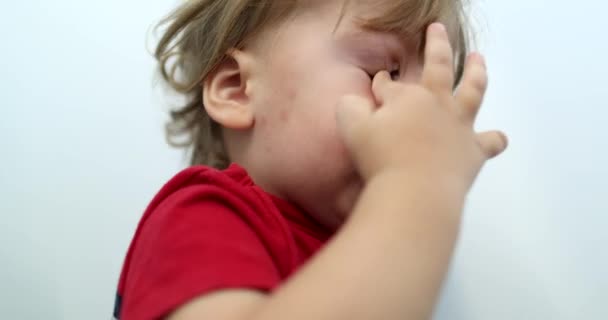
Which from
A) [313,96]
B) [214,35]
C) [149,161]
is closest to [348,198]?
[313,96]

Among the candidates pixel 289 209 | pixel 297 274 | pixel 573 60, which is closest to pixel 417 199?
pixel 297 274

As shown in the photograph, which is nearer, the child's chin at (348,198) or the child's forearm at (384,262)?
the child's forearm at (384,262)

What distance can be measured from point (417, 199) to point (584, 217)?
0.47 metres

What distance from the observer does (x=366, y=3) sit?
481mm

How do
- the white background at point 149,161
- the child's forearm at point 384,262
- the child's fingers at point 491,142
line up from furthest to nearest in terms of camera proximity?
the white background at point 149,161, the child's fingers at point 491,142, the child's forearm at point 384,262

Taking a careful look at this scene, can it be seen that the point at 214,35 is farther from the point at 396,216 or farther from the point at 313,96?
the point at 396,216

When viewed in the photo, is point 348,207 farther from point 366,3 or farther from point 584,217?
point 584,217

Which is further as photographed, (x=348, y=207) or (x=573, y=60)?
(x=573, y=60)

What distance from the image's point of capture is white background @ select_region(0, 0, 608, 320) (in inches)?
26.4

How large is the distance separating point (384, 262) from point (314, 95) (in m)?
0.22

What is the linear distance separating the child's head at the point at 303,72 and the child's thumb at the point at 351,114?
6cm

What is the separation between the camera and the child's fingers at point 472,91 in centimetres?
37

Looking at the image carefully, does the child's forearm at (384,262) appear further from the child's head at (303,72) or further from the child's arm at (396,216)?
the child's head at (303,72)

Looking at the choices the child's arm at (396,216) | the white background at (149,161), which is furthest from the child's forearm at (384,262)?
the white background at (149,161)
